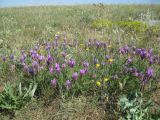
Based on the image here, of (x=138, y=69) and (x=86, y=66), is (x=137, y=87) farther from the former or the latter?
(x=86, y=66)

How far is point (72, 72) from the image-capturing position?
4.13 meters

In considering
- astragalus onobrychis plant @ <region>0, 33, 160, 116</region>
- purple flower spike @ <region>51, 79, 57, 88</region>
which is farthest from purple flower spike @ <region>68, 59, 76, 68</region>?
purple flower spike @ <region>51, 79, 57, 88</region>

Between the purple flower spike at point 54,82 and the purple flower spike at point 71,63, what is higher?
the purple flower spike at point 71,63

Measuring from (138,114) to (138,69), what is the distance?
95 cm

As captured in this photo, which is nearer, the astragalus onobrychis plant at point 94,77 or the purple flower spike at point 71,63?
the astragalus onobrychis plant at point 94,77

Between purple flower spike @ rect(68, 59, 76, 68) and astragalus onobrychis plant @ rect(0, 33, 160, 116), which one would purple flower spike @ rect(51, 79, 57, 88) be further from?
purple flower spike @ rect(68, 59, 76, 68)

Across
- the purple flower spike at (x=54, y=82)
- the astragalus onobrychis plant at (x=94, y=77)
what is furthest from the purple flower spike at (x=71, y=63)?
the purple flower spike at (x=54, y=82)

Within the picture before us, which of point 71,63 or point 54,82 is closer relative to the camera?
point 54,82

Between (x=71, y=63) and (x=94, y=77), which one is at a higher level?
(x=71, y=63)

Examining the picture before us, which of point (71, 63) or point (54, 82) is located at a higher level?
point (71, 63)

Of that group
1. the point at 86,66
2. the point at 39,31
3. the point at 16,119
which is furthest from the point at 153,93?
the point at 39,31

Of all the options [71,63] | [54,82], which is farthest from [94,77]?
[54,82]

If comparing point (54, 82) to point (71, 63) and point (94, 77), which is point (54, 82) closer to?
point (71, 63)

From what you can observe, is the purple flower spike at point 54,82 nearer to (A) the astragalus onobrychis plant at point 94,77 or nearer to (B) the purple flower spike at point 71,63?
(A) the astragalus onobrychis plant at point 94,77
